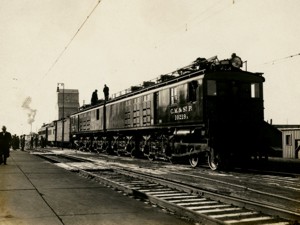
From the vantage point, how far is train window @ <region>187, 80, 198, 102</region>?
1489cm

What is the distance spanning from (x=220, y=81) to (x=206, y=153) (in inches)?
118

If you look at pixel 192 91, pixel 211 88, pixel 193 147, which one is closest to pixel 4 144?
pixel 193 147

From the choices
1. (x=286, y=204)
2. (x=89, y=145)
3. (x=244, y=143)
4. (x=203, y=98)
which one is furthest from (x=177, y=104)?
(x=89, y=145)

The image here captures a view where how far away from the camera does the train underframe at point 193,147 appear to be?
45.3 ft

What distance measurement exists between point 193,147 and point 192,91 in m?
2.38

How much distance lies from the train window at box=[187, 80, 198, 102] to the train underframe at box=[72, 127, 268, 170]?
1.27 m

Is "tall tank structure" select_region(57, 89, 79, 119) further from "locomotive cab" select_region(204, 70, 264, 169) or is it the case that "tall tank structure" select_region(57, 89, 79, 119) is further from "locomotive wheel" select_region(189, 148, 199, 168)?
"locomotive cab" select_region(204, 70, 264, 169)

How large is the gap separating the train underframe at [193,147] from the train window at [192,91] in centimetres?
127

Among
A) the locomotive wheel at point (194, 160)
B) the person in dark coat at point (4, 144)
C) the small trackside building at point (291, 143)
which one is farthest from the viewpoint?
the small trackside building at point (291, 143)

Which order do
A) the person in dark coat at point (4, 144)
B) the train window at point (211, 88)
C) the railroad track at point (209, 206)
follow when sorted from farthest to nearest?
the person in dark coat at point (4, 144) < the train window at point (211, 88) < the railroad track at point (209, 206)

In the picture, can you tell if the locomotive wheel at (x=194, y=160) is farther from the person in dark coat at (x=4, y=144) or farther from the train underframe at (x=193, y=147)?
the person in dark coat at (x=4, y=144)

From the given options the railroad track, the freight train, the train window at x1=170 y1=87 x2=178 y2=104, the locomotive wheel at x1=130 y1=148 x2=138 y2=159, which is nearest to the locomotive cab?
the freight train

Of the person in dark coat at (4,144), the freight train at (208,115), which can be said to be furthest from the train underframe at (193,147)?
the person in dark coat at (4,144)

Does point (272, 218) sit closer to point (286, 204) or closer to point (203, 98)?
point (286, 204)
